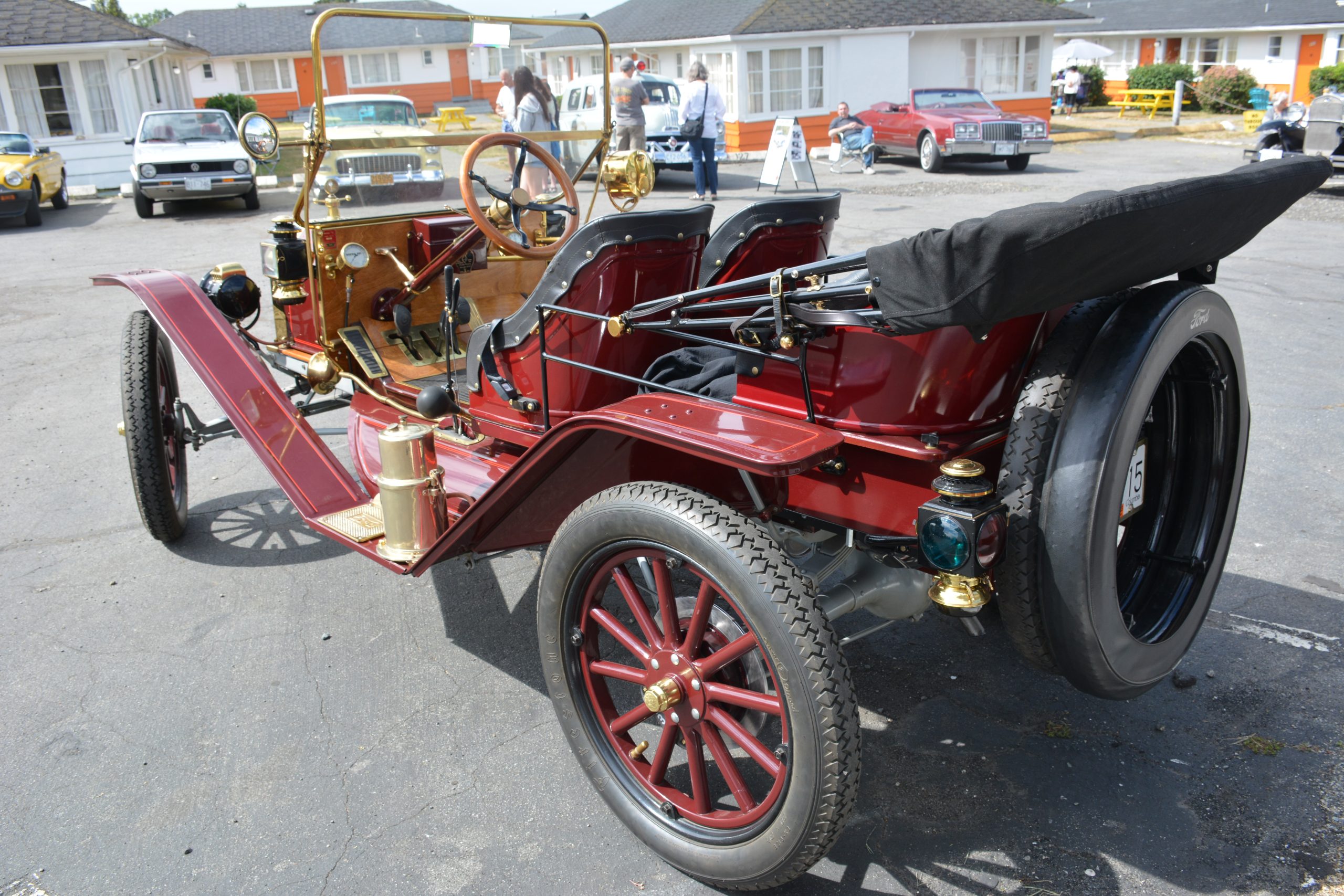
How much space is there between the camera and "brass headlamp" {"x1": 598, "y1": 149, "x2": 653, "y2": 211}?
375cm

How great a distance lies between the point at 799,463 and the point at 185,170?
14913 mm

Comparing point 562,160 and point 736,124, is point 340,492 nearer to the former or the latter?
point 562,160

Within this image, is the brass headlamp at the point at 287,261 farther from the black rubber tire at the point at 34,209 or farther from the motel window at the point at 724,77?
the motel window at the point at 724,77

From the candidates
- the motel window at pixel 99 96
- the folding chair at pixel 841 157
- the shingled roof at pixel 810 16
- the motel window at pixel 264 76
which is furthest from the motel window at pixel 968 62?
the motel window at pixel 264 76

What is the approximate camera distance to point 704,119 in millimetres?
14195

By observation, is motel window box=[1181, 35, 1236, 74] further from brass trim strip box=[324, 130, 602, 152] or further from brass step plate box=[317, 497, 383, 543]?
brass step plate box=[317, 497, 383, 543]

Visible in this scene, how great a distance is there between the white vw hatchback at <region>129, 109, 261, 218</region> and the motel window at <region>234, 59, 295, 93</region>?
32030 mm

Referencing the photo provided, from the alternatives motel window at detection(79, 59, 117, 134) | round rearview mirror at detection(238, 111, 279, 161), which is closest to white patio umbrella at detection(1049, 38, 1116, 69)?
motel window at detection(79, 59, 117, 134)

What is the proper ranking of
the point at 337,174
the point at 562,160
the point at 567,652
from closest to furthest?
the point at 567,652 → the point at 337,174 → the point at 562,160

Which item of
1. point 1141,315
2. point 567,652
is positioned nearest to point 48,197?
point 567,652

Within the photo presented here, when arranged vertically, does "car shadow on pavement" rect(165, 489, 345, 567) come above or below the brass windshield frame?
below

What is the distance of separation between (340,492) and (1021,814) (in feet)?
8.15

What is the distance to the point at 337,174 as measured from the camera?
4.11 meters

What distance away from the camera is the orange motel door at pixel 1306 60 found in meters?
30.2
